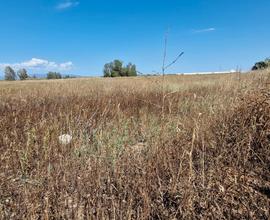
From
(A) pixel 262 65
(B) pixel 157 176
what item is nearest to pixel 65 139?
(B) pixel 157 176

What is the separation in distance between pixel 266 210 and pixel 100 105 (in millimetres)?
4845

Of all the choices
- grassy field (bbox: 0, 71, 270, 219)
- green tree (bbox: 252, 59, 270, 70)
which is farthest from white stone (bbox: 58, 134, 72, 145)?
green tree (bbox: 252, 59, 270, 70)

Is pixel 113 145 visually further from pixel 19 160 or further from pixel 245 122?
pixel 245 122

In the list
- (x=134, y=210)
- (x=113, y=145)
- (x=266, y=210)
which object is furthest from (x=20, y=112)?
(x=266, y=210)

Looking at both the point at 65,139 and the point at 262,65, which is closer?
the point at 65,139

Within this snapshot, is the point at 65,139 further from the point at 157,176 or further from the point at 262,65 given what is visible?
the point at 262,65

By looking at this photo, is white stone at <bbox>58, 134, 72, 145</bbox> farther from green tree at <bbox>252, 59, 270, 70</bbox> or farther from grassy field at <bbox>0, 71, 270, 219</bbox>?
green tree at <bbox>252, 59, 270, 70</bbox>

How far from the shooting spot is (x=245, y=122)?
3357mm

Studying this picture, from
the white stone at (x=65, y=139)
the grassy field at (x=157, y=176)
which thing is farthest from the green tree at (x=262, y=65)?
the white stone at (x=65, y=139)

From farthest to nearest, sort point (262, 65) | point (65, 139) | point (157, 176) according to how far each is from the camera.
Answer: point (262, 65)
point (65, 139)
point (157, 176)

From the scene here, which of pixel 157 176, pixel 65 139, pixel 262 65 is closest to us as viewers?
pixel 157 176

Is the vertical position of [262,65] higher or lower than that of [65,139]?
higher

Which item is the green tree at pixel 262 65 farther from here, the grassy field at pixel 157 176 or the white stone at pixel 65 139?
the white stone at pixel 65 139

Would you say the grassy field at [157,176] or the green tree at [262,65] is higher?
the green tree at [262,65]
